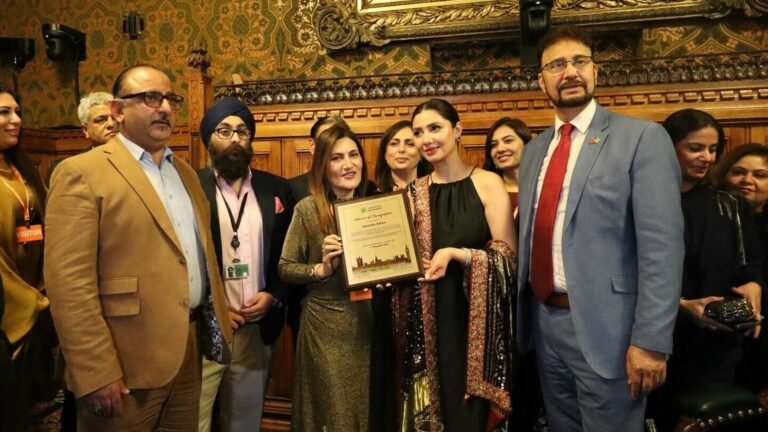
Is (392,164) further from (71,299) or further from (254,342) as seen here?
(71,299)

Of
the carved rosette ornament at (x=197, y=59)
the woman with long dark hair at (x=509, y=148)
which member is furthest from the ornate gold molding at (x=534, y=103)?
the woman with long dark hair at (x=509, y=148)

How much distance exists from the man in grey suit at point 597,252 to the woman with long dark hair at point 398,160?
0.96 metres

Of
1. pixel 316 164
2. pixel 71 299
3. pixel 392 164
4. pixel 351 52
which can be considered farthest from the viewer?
pixel 351 52

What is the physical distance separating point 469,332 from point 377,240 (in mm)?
448

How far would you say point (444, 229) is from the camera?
6.50 feet

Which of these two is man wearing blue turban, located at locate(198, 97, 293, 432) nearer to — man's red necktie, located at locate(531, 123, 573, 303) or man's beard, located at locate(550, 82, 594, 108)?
man's red necktie, located at locate(531, 123, 573, 303)

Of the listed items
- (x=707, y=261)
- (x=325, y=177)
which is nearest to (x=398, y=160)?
(x=325, y=177)

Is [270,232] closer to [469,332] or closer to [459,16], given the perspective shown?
[469,332]

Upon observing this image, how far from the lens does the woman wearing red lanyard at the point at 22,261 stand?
216cm

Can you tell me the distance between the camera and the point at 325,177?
91.7 inches

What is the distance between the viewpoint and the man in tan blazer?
1.59 meters

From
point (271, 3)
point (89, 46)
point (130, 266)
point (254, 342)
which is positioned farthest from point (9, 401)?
point (89, 46)

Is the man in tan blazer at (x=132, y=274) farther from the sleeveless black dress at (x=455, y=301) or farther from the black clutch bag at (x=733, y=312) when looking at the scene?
the black clutch bag at (x=733, y=312)

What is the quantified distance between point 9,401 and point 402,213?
1316 millimetres
